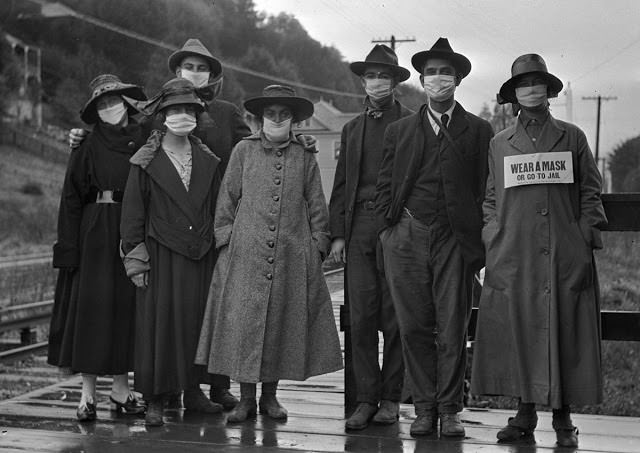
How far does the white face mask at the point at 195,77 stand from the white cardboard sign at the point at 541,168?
6.95 feet

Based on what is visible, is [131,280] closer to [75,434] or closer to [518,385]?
[75,434]

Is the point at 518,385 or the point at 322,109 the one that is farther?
the point at 322,109

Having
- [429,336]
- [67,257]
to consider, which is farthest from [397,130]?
[67,257]

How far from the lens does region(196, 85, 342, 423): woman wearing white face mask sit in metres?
5.46

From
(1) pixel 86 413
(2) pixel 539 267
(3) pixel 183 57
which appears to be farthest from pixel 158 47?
(2) pixel 539 267

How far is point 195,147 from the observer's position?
19.0 feet

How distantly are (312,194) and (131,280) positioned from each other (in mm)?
1164

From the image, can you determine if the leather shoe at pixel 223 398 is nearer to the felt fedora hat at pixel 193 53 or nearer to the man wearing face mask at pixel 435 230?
the man wearing face mask at pixel 435 230

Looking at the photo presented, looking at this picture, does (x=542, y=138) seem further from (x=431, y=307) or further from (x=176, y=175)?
(x=176, y=175)

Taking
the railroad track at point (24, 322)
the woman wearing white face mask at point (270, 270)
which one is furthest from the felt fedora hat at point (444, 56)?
the railroad track at point (24, 322)

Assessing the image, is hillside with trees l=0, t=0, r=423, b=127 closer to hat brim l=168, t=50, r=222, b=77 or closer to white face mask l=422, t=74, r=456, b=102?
hat brim l=168, t=50, r=222, b=77

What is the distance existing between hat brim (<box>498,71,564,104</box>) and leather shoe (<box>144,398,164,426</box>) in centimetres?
251

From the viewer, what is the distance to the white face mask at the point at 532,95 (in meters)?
4.93

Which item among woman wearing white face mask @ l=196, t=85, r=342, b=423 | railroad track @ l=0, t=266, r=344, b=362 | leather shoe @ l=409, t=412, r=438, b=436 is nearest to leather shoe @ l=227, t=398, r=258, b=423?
woman wearing white face mask @ l=196, t=85, r=342, b=423
